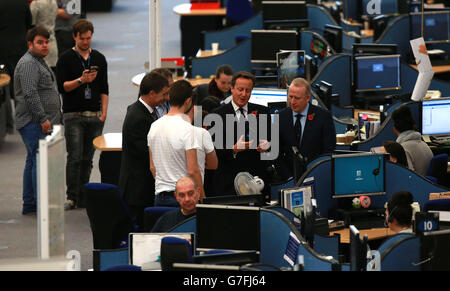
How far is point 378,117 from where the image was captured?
28.0 ft

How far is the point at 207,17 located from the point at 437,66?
4.95 m

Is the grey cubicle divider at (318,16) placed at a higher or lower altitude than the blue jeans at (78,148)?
higher

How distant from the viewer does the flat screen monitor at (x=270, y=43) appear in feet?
35.7

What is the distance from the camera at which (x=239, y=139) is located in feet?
22.0

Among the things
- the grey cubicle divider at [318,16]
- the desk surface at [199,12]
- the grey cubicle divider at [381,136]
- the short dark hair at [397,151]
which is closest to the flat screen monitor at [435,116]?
the grey cubicle divider at [381,136]

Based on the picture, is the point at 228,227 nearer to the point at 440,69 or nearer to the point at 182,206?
the point at 182,206

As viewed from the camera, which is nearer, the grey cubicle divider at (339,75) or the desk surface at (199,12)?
the grey cubicle divider at (339,75)

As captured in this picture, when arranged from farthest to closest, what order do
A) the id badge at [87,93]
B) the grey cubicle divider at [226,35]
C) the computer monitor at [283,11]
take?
the computer monitor at [283,11]
the grey cubicle divider at [226,35]
the id badge at [87,93]

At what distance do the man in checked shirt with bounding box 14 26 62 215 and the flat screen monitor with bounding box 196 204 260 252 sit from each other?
2958mm

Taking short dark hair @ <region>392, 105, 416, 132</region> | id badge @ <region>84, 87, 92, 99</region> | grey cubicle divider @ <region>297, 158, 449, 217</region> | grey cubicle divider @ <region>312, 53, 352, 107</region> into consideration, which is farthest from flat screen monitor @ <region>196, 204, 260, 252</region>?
grey cubicle divider @ <region>312, 53, 352, 107</region>

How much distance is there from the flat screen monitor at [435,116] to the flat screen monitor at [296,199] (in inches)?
112

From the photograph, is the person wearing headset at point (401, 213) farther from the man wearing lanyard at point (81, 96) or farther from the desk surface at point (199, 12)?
the desk surface at point (199, 12)
